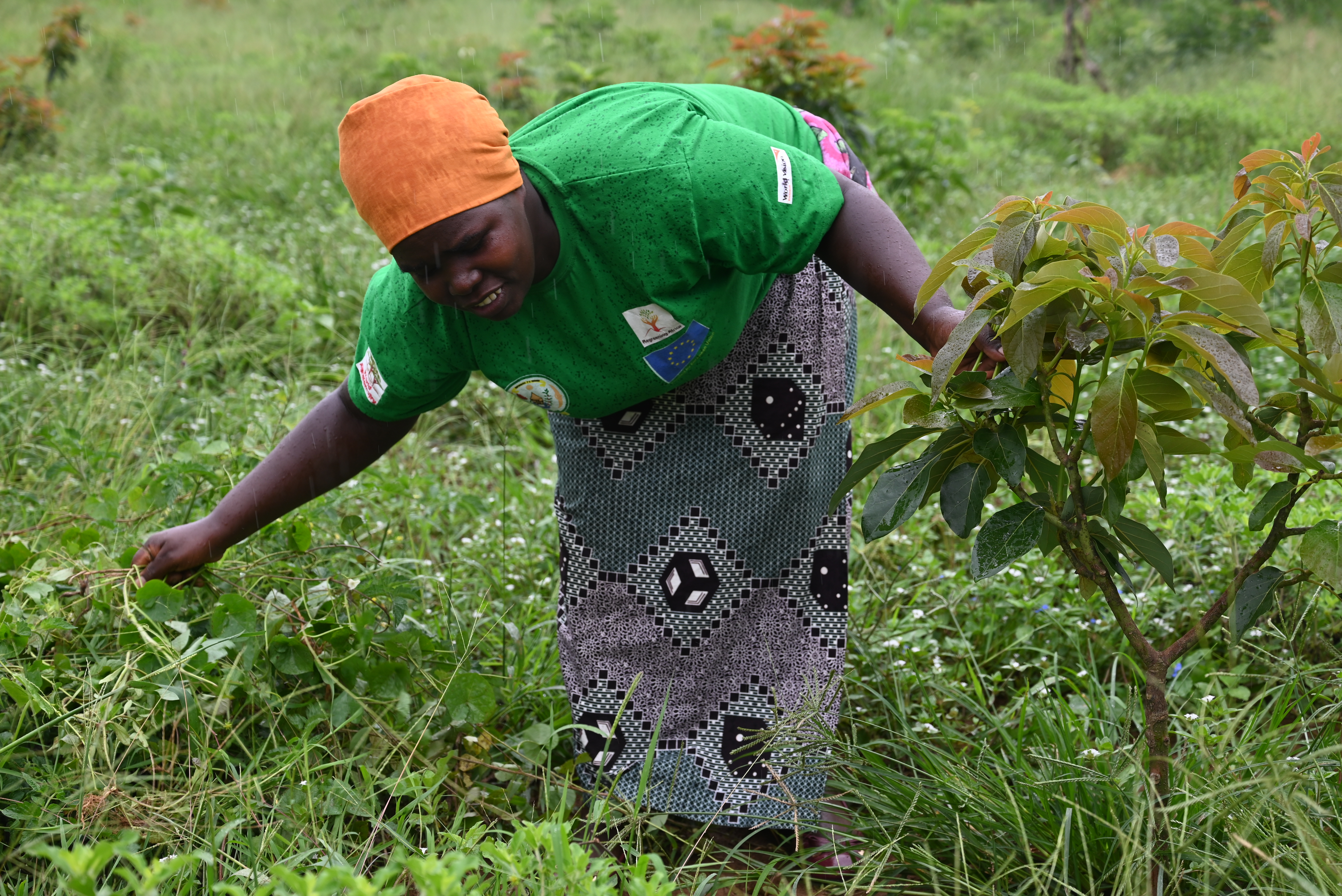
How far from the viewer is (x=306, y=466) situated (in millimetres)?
1926

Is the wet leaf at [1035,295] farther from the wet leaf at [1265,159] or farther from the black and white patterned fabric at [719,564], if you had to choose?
the black and white patterned fabric at [719,564]

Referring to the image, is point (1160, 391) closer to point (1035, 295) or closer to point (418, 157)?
point (1035, 295)

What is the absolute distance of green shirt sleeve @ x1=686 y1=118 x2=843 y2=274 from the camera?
1575 millimetres

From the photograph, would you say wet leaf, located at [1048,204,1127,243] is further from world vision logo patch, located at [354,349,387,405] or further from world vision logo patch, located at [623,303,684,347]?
world vision logo patch, located at [354,349,387,405]

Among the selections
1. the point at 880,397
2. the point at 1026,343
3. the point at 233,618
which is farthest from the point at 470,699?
the point at 1026,343

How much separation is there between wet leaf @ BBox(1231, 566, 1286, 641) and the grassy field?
0.17 metres

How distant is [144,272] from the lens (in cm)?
396

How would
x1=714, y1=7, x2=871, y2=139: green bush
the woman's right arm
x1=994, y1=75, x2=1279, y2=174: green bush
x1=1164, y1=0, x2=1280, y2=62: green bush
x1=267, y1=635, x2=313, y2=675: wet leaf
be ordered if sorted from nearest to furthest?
1. the woman's right arm
2. x1=267, y1=635, x2=313, y2=675: wet leaf
3. x1=714, y1=7, x2=871, y2=139: green bush
4. x1=994, y1=75, x2=1279, y2=174: green bush
5. x1=1164, y1=0, x2=1280, y2=62: green bush

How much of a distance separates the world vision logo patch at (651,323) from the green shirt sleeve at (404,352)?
0.28 meters

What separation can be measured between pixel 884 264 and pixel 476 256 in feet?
1.97

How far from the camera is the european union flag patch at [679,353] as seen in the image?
173cm

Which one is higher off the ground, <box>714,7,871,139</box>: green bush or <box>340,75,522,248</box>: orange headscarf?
<box>340,75,522,248</box>: orange headscarf

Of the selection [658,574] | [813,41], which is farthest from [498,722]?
[813,41]

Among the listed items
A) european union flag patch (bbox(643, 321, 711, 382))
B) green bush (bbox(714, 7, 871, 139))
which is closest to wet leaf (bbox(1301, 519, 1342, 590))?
european union flag patch (bbox(643, 321, 711, 382))
